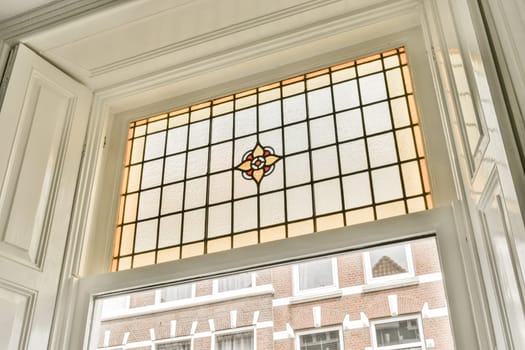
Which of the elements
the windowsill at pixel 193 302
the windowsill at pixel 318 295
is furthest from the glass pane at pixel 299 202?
the windowsill at pixel 193 302

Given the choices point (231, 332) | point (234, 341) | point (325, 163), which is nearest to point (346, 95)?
point (325, 163)

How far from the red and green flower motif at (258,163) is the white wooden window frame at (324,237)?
37cm

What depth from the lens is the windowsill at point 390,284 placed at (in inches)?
565

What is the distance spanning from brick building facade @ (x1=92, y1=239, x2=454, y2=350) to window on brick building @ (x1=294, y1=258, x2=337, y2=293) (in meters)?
0.03

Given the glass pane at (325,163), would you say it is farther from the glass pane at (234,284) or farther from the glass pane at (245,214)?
the glass pane at (234,284)

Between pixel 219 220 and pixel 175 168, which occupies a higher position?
pixel 175 168

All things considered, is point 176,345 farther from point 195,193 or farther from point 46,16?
point 46,16

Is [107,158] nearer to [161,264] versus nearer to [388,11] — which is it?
[161,264]

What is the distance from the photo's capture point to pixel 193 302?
15703 millimetres

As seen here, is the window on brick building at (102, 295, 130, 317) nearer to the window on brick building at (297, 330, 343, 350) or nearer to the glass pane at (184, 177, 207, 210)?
the window on brick building at (297, 330, 343, 350)

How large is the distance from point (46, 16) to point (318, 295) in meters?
13.7

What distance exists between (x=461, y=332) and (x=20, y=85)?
2037 mm

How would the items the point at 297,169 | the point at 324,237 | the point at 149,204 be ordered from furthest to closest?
the point at 149,204
the point at 297,169
the point at 324,237

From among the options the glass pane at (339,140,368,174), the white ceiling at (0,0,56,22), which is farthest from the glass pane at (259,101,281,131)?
the white ceiling at (0,0,56,22)
